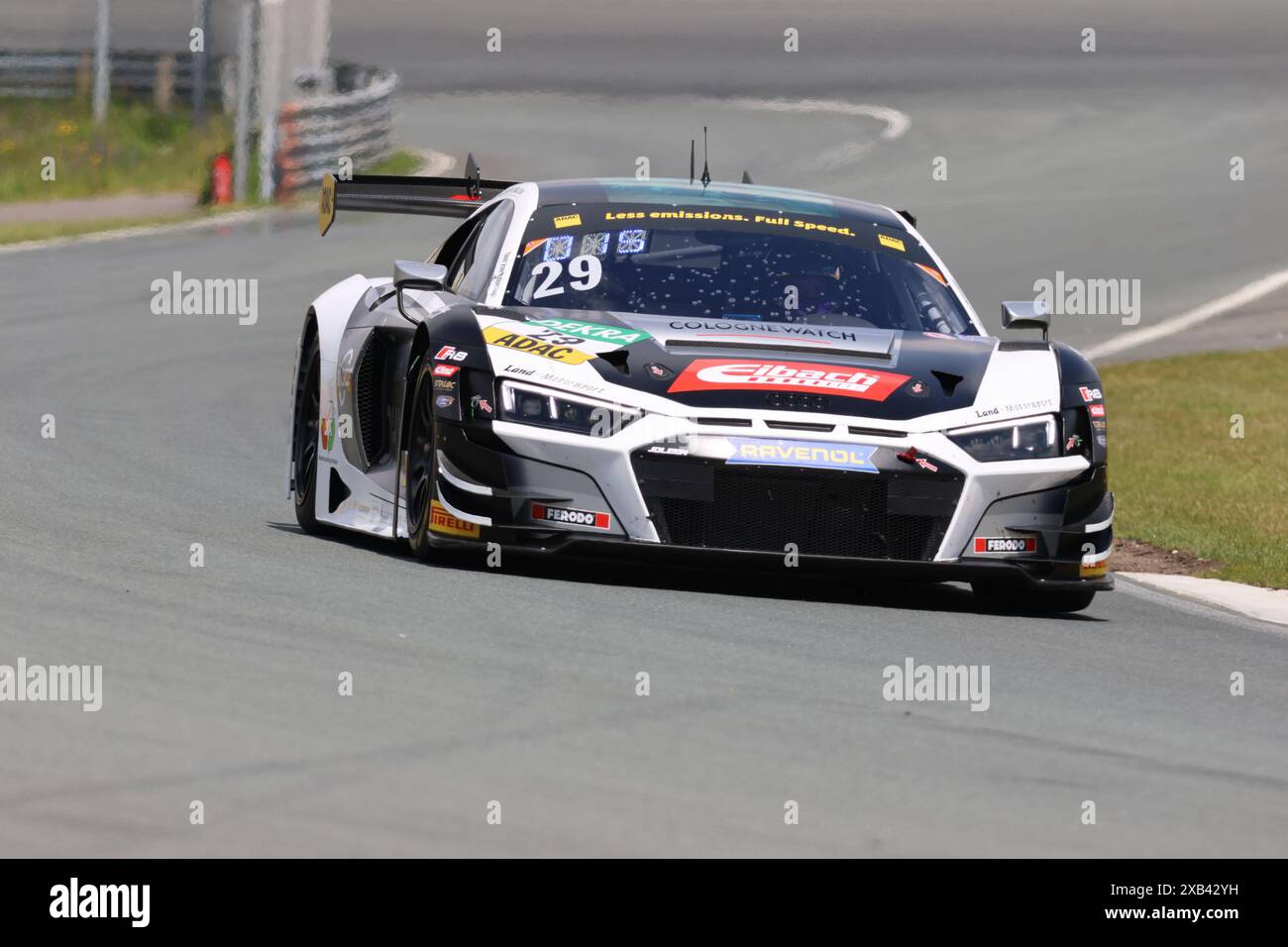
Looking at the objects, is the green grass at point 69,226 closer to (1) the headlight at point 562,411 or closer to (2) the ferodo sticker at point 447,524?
(2) the ferodo sticker at point 447,524

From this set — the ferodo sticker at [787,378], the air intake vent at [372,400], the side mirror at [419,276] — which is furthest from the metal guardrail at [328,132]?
the ferodo sticker at [787,378]

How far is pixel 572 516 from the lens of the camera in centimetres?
836

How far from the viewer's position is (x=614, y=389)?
834 centimetres

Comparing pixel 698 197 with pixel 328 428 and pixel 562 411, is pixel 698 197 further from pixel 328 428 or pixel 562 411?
pixel 562 411

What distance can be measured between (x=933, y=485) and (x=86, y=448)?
560 cm

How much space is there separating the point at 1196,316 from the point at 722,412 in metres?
14.5

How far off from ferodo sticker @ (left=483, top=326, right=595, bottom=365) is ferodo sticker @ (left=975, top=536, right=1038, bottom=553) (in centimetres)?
140

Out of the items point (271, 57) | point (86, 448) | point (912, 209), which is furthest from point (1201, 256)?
point (86, 448)

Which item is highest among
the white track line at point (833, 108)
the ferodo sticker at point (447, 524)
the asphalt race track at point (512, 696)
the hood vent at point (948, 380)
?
the white track line at point (833, 108)

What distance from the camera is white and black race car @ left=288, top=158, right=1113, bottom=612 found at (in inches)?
326

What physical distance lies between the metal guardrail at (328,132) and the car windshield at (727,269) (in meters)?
17.2

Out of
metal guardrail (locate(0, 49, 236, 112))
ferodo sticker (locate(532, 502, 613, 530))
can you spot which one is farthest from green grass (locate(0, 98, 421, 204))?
ferodo sticker (locate(532, 502, 613, 530))

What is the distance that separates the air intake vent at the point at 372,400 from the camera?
9695mm

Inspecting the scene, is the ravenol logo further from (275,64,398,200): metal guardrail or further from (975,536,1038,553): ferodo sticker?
(275,64,398,200): metal guardrail
